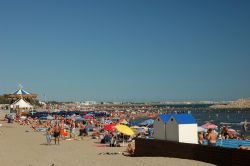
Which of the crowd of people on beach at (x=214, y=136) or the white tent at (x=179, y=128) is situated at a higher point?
the white tent at (x=179, y=128)

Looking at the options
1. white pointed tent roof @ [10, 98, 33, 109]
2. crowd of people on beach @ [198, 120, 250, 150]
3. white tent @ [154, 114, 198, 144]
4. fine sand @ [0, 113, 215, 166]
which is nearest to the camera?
fine sand @ [0, 113, 215, 166]

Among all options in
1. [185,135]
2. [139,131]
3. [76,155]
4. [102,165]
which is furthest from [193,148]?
[139,131]

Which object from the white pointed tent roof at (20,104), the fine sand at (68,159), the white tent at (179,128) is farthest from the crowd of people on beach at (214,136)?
the white pointed tent roof at (20,104)

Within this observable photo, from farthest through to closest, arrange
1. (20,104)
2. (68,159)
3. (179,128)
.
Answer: (20,104) < (68,159) < (179,128)

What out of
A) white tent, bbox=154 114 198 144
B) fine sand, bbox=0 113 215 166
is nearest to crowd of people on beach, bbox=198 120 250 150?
white tent, bbox=154 114 198 144

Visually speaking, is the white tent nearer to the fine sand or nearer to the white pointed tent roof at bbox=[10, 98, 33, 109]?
the fine sand

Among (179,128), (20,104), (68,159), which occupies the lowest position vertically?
(68,159)

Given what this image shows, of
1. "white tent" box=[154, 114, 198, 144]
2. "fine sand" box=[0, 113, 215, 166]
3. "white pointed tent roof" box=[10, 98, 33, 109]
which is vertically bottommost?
"fine sand" box=[0, 113, 215, 166]

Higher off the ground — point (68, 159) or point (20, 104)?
point (20, 104)

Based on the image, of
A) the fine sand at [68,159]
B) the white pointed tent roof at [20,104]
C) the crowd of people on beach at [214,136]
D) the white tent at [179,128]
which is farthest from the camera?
the white pointed tent roof at [20,104]

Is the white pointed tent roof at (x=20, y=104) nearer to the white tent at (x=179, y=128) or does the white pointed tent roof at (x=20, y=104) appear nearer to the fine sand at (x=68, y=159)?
the fine sand at (x=68, y=159)

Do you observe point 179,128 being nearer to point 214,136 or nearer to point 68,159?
point 214,136

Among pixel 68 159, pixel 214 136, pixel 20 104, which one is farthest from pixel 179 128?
pixel 20 104

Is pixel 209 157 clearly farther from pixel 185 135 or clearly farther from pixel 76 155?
pixel 76 155
